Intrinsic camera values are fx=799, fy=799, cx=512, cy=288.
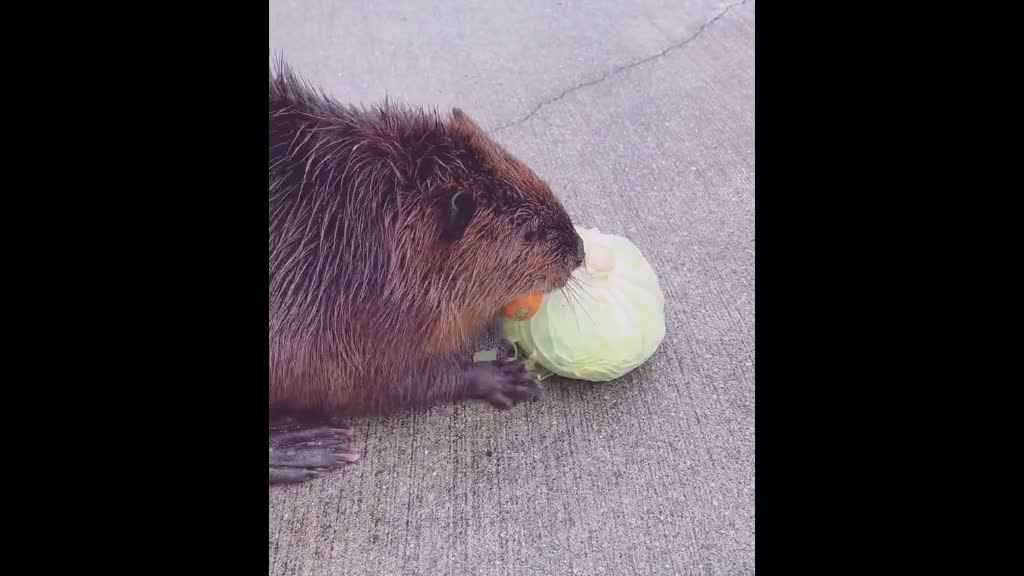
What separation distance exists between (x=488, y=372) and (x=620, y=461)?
0.54 m

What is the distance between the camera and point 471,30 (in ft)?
16.1

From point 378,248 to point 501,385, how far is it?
2.35 feet

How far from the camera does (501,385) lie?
2.76m

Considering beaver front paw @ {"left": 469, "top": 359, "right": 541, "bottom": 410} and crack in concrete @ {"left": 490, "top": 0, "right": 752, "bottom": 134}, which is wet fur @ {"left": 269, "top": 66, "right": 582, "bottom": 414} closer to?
beaver front paw @ {"left": 469, "top": 359, "right": 541, "bottom": 410}

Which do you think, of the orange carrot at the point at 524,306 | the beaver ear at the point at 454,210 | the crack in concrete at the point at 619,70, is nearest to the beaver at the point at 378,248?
the beaver ear at the point at 454,210

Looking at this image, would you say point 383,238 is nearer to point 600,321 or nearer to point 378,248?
point 378,248

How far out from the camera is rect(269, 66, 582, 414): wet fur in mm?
2309

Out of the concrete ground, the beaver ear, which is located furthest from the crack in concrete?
the beaver ear

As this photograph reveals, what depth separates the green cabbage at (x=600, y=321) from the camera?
8.73ft

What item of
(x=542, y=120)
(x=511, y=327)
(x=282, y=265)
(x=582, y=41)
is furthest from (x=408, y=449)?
(x=582, y=41)

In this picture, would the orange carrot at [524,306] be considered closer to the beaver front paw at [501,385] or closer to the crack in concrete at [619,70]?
the beaver front paw at [501,385]

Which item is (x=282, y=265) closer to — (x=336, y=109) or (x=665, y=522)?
(x=336, y=109)

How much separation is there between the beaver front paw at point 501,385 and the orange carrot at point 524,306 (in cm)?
20

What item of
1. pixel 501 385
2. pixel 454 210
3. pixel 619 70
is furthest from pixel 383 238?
pixel 619 70
